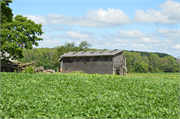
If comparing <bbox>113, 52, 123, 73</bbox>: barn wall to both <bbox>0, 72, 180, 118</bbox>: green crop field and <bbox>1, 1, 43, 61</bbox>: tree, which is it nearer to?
<bbox>1, 1, 43, 61</bbox>: tree

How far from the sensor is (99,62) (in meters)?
34.7

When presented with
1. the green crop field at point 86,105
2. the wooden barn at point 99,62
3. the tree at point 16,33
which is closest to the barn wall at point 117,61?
the wooden barn at point 99,62

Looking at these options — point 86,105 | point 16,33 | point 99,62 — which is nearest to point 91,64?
point 99,62

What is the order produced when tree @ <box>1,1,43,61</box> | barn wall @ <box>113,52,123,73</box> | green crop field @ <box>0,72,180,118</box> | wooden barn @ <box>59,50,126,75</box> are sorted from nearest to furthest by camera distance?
green crop field @ <box>0,72,180,118</box>, tree @ <box>1,1,43,61</box>, wooden barn @ <box>59,50,126,75</box>, barn wall @ <box>113,52,123,73</box>

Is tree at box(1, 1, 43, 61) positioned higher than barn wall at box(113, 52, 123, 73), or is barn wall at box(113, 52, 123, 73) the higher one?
tree at box(1, 1, 43, 61)

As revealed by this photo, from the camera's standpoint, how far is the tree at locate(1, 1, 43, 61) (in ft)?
80.3

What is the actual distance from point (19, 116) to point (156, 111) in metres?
5.37

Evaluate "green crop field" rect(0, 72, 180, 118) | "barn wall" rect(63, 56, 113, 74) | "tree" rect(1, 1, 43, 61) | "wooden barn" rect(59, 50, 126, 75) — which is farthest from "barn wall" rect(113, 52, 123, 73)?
"green crop field" rect(0, 72, 180, 118)

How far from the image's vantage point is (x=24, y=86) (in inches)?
456

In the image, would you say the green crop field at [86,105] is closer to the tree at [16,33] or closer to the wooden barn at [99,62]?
the tree at [16,33]

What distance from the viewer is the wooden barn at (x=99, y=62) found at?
34188mm

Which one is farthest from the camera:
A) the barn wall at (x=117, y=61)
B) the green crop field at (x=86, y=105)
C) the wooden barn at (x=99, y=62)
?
the barn wall at (x=117, y=61)

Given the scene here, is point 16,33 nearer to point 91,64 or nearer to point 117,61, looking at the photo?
point 91,64

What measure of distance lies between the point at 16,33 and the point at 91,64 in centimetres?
1451
